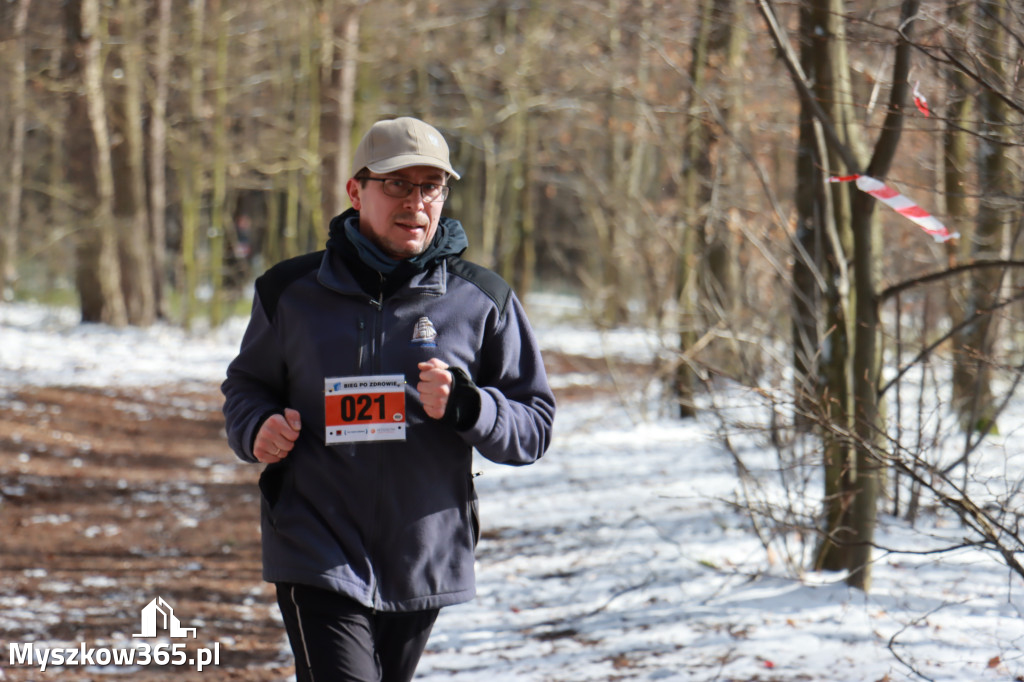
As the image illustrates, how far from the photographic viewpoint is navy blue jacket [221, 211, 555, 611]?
2.83 metres

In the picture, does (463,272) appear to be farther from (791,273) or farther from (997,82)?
(791,273)

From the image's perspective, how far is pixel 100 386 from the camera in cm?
1442

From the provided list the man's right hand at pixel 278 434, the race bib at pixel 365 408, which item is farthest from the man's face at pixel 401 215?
the man's right hand at pixel 278 434

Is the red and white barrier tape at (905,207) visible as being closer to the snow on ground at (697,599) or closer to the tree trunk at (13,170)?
the snow on ground at (697,599)

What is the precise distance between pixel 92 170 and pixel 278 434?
17.4m

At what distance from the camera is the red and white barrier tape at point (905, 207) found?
12.9 ft

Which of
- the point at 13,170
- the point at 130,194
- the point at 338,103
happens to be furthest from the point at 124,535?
the point at 13,170

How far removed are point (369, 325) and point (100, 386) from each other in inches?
495

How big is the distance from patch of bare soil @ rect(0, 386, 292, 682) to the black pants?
257cm

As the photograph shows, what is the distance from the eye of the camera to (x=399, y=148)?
2875 millimetres

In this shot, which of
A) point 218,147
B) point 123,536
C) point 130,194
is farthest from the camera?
point 218,147

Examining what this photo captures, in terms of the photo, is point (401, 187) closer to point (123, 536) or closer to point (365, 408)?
point (365, 408)

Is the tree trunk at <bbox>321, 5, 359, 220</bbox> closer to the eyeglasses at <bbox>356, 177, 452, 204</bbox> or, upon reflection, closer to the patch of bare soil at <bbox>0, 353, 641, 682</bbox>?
the patch of bare soil at <bbox>0, 353, 641, 682</bbox>

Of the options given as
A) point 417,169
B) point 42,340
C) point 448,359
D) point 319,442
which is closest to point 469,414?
point 448,359
